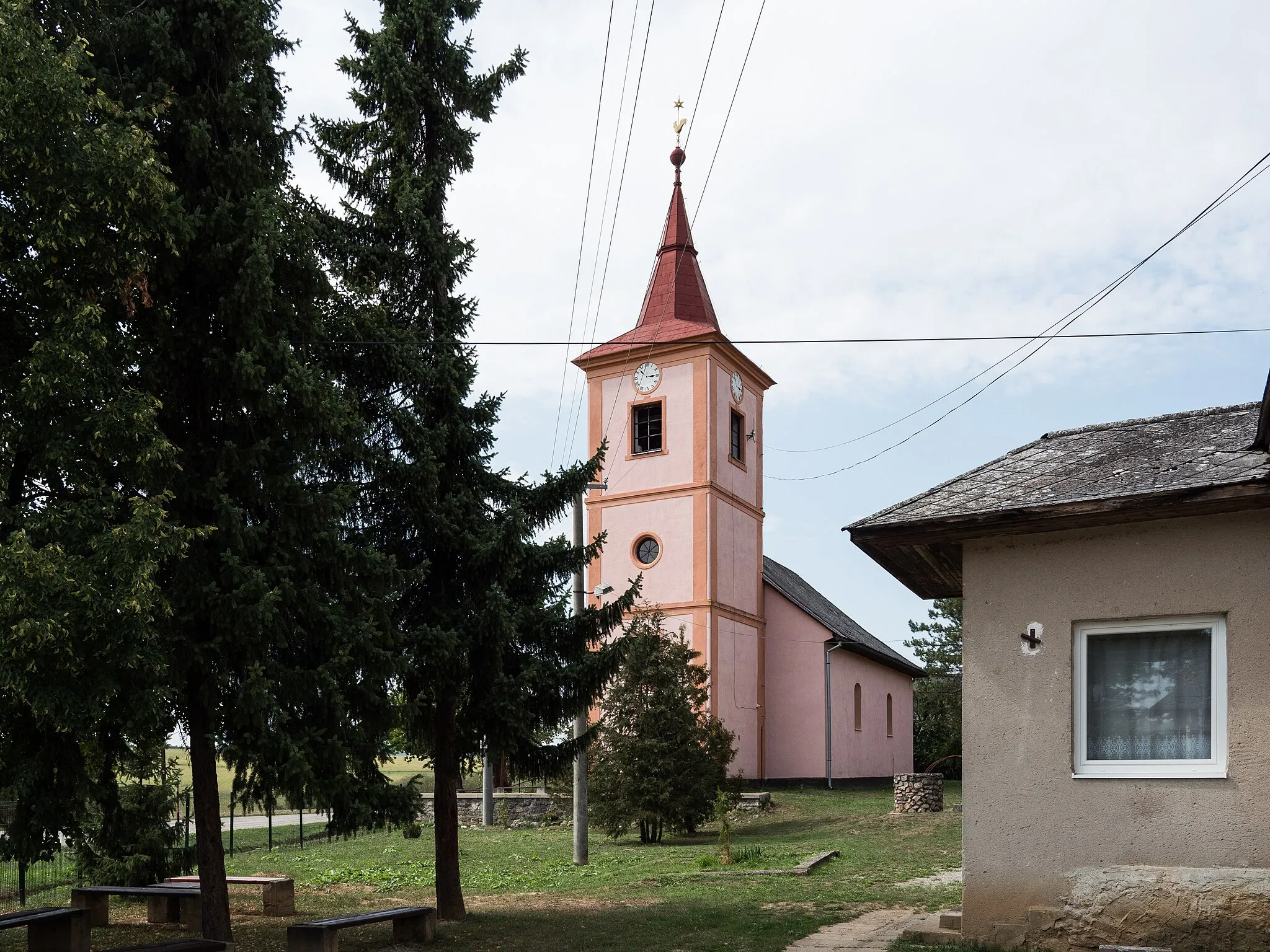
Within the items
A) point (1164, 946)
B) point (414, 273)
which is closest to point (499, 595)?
point (414, 273)

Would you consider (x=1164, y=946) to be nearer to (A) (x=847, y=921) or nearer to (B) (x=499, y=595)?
(A) (x=847, y=921)

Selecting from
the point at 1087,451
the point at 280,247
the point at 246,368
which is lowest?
the point at 1087,451

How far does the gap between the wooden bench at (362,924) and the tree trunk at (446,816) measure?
58 cm

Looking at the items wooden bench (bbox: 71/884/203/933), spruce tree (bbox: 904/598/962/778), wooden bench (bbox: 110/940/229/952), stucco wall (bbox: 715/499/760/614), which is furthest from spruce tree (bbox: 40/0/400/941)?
spruce tree (bbox: 904/598/962/778)

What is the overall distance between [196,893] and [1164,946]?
9126mm

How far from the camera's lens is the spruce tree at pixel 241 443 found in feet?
32.2

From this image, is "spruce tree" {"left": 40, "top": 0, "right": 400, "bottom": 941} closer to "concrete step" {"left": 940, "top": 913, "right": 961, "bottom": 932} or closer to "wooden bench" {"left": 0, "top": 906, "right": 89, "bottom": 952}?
"wooden bench" {"left": 0, "top": 906, "right": 89, "bottom": 952}

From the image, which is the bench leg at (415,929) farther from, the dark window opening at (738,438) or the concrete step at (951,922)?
the dark window opening at (738,438)

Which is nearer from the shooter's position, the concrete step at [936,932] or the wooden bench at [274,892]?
the concrete step at [936,932]

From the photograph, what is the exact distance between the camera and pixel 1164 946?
7992 millimetres

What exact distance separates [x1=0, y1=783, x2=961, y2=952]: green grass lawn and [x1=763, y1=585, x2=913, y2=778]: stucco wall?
10.9 meters

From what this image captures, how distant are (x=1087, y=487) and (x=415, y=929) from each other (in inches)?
283

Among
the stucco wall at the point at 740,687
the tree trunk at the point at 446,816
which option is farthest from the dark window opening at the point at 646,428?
the tree trunk at the point at 446,816

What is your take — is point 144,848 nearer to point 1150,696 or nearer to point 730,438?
point 1150,696
